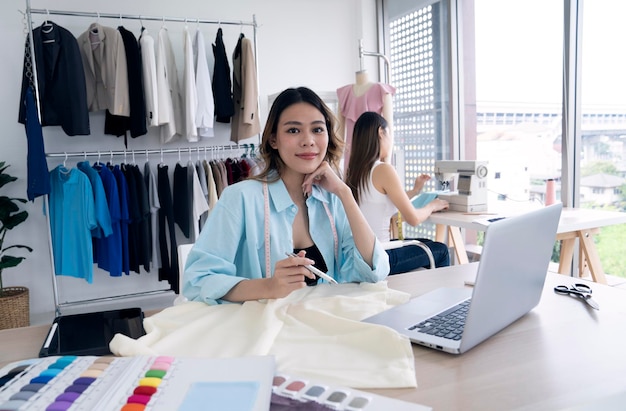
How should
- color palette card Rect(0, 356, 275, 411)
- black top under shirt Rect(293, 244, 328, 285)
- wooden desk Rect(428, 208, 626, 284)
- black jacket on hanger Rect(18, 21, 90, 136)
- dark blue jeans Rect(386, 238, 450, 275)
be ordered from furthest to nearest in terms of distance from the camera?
1. black jacket on hanger Rect(18, 21, 90, 136)
2. dark blue jeans Rect(386, 238, 450, 275)
3. wooden desk Rect(428, 208, 626, 284)
4. black top under shirt Rect(293, 244, 328, 285)
5. color palette card Rect(0, 356, 275, 411)

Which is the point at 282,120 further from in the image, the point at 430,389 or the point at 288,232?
the point at 430,389

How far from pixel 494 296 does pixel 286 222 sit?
70cm

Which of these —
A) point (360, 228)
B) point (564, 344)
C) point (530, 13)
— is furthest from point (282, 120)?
point (530, 13)

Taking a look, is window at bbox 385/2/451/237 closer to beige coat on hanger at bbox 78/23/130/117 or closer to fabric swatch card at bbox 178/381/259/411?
beige coat on hanger at bbox 78/23/130/117

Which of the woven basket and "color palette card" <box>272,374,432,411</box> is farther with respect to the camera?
the woven basket

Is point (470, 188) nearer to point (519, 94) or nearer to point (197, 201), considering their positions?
point (519, 94)

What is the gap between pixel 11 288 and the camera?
3.58 metres

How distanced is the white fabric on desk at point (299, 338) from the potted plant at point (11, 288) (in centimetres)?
278

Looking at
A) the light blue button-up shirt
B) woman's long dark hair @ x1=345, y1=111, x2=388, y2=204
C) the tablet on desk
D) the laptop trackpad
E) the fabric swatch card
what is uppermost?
woman's long dark hair @ x1=345, y1=111, x2=388, y2=204

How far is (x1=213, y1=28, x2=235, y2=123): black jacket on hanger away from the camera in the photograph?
12.7 ft

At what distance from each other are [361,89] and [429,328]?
3.31 m

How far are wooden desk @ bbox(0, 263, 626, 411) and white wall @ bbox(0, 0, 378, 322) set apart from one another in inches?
122

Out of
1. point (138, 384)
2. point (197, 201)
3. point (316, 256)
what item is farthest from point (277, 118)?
point (197, 201)

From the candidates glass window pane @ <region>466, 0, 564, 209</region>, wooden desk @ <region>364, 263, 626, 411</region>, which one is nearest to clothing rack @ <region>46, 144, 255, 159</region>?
glass window pane @ <region>466, 0, 564, 209</region>
